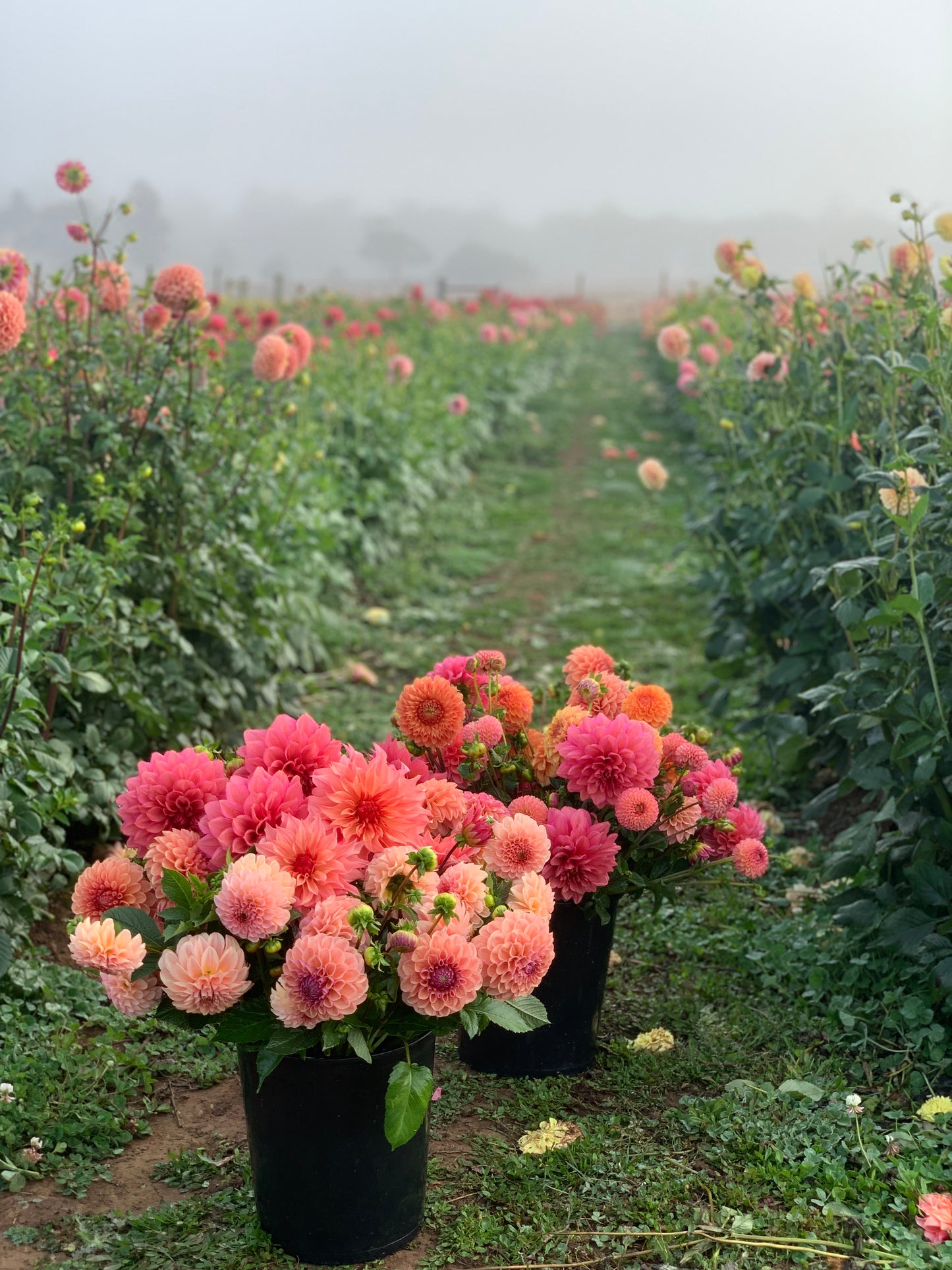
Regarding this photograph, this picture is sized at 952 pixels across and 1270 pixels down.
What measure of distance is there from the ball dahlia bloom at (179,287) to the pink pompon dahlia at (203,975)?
2394 millimetres

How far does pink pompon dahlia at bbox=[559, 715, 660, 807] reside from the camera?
2.25 m

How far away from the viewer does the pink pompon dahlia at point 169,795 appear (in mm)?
1926

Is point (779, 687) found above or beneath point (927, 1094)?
above

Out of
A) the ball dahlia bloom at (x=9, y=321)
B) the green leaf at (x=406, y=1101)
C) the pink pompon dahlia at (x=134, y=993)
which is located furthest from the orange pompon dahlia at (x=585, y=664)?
the ball dahlia bloom at (x=9, y=321)

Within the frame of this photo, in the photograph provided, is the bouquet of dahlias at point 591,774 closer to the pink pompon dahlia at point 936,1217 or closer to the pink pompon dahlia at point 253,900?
the pink pompon dahlia at point 253,900

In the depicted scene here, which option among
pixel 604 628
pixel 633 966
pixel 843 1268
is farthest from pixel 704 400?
pixel 843 1268

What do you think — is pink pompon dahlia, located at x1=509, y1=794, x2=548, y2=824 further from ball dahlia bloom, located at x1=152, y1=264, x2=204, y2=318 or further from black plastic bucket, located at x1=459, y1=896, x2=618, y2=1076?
ball dahlia bloom, located at x1=152, y1=264, x2=204, y2=318

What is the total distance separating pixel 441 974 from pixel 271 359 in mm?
2804

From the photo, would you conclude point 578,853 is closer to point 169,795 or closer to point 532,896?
point 532,896

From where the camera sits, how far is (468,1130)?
2316mm

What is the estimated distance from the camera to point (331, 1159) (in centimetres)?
189

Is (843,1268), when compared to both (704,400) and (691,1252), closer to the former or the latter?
(691,1252)

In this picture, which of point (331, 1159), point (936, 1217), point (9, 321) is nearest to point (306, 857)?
point (331, 1159)

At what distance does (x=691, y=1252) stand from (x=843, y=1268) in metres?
0.24
